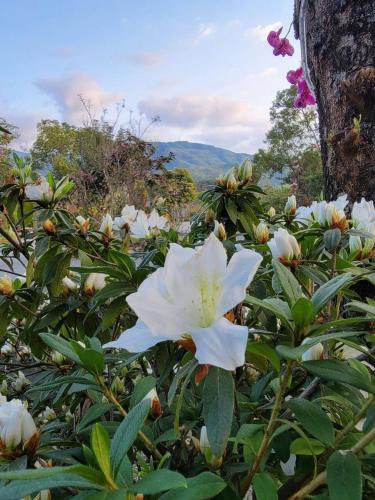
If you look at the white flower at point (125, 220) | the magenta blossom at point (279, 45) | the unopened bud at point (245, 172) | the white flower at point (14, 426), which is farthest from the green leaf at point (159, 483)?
the magenta blossom at point (279, 45)

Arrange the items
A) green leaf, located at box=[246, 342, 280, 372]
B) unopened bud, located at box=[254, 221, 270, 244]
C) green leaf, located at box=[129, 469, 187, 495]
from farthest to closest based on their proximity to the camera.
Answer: unopened bud, located at box=[254, 221, 270, 244] < green leaf, located at box=[246, 342, 280, 372] < green leaf, located at box=[129, 469, 187, 495]

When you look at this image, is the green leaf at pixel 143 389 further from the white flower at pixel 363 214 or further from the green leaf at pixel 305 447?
the white flower at pixel 363 214

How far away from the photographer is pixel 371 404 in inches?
15.9

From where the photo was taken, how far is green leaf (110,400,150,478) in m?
0.36

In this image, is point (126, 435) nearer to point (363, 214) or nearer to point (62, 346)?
point (62, 346)

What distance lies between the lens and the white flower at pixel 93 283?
1.02 metres

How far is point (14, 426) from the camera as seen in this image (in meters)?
0.51

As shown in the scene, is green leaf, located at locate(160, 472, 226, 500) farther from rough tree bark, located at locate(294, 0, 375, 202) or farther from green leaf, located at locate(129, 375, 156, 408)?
rough tree bark, located at locate(294, 0, 375, 202)

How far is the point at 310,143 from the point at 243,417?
20.0m

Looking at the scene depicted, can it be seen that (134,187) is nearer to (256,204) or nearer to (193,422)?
(256,204)

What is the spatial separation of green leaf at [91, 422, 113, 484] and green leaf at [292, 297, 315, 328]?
0.62ft

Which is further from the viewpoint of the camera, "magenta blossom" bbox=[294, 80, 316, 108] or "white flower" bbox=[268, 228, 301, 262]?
"magenta blossom" bbox=[294, 80, 316, 108]

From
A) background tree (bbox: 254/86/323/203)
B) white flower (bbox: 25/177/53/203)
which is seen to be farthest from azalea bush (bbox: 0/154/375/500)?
background tree (bbox: 254/86/323/203)

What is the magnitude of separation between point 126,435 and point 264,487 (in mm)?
124
